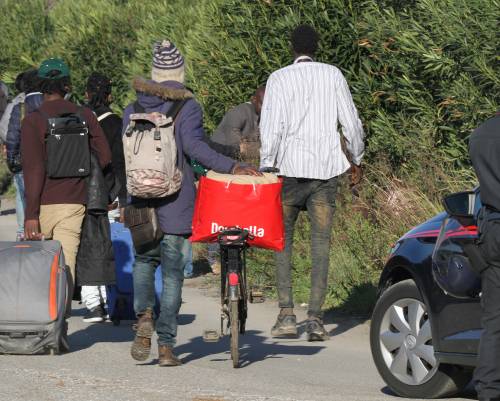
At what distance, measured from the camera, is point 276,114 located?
34.1ft

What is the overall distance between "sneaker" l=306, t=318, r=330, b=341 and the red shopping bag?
1.44 m

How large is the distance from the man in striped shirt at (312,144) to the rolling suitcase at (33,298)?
1740 millimetres

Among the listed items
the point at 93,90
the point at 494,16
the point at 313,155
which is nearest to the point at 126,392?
the point at 313,155

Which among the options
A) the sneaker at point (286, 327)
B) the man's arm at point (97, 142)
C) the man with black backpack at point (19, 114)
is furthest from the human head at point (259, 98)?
the man's arm at point (97, 142)

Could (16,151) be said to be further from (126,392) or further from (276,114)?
(126,392)

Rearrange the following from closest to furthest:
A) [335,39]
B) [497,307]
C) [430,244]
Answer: [497,307] → [430,244] → [335,39]

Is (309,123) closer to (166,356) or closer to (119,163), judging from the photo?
(119,163)

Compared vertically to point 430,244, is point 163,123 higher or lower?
higher

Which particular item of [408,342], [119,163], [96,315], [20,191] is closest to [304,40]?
[119,163]

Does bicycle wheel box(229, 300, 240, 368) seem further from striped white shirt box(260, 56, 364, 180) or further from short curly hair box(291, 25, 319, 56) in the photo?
short curly hair box(291, 25, 319, 56)

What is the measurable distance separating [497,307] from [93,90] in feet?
20.3

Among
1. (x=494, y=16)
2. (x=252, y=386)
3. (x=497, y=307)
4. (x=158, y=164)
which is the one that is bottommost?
(x=252, y=386)

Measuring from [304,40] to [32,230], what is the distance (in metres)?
2.47

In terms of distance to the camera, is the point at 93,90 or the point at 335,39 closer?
the point at 93,90
